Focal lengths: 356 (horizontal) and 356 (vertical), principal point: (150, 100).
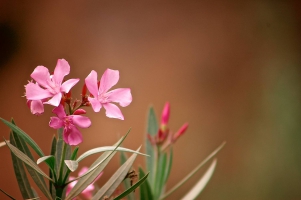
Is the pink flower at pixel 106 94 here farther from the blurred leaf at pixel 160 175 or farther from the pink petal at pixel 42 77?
the blurred leaf at pixel 160 175

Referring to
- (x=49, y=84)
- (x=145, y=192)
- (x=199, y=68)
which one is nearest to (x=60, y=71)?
(x=49, y=84)

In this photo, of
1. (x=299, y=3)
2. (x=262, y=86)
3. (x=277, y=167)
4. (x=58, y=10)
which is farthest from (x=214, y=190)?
(x=58, y=10)

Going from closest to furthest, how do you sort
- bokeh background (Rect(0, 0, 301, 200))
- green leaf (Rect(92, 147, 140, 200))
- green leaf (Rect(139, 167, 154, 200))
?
green leaf (Rect(92, 147, 140, 200))
green leaf (Rect(139, 167, 154, 200))
bokeh background (Rect(0, 0, 301, 200))

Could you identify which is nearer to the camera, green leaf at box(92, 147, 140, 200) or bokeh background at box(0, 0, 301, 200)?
green leaf at box(92, 147, 140, 200)

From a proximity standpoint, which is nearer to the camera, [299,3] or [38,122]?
[38,122]

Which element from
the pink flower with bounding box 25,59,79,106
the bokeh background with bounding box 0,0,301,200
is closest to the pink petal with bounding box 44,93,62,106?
the pink flower with bounding box 25,59,79,106

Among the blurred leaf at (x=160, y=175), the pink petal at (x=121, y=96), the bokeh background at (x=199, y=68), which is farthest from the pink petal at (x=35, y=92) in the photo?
the bokeh background at (x=199, y=68)

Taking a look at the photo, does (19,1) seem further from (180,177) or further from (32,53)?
(180,177)

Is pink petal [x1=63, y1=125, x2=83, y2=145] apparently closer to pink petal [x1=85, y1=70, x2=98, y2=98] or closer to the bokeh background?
pink petal [x1=85, y1=70, x2=98, y2=98]

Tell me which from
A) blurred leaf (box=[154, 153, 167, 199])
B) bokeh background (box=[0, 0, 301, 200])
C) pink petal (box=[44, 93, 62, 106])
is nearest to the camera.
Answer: pink petal (box=[44, 93, 62, 106])
